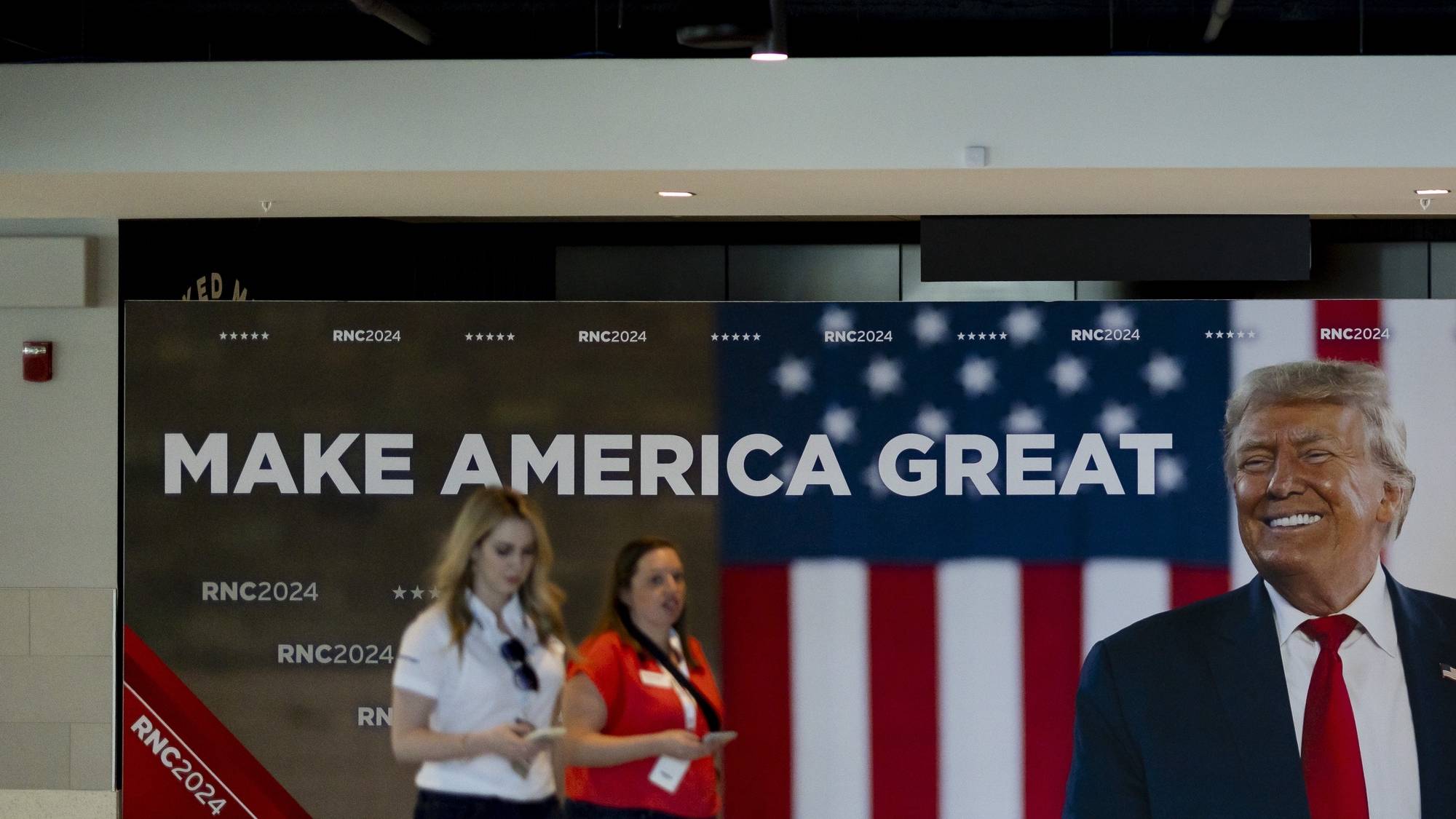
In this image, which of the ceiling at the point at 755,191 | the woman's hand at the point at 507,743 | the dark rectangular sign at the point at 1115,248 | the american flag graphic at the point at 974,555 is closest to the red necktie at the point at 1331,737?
the american flag graphic at the point at 974,555

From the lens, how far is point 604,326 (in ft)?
15.2

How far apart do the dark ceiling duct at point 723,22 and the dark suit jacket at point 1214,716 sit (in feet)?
7.52

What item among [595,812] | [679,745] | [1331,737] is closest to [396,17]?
[679,745]

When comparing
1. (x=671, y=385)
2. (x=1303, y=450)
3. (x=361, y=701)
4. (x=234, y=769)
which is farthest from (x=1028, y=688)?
(x=234, y=769)

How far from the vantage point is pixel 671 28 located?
18.4 feet

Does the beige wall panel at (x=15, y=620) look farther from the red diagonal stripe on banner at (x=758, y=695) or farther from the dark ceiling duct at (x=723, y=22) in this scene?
the dark ceiling duct at (x=723, y=22)

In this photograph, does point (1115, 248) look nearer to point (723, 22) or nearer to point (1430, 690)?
point (1430, 690)

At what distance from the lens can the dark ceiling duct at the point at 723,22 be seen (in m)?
3.75

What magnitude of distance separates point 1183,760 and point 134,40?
477 cm

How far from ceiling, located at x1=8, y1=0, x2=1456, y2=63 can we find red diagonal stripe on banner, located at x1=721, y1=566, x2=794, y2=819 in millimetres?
2216

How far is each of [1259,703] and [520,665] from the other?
2399 millimetres

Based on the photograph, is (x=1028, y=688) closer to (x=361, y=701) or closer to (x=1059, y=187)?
(x=1059, y=187)

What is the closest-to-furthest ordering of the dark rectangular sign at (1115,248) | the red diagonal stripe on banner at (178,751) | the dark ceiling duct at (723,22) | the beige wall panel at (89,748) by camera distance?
1. the dark ceiling duct at (723,22)
2. the red diagonal stripe on banner at (178,751)
3. the dark rectangular sign at (1115,248)
4. the beige wall panel at (89,748)

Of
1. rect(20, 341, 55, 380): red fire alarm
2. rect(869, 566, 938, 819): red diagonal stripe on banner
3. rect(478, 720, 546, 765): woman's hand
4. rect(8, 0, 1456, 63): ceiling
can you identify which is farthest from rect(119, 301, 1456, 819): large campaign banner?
rect(20, 341, 55, 380): red fire alarm
